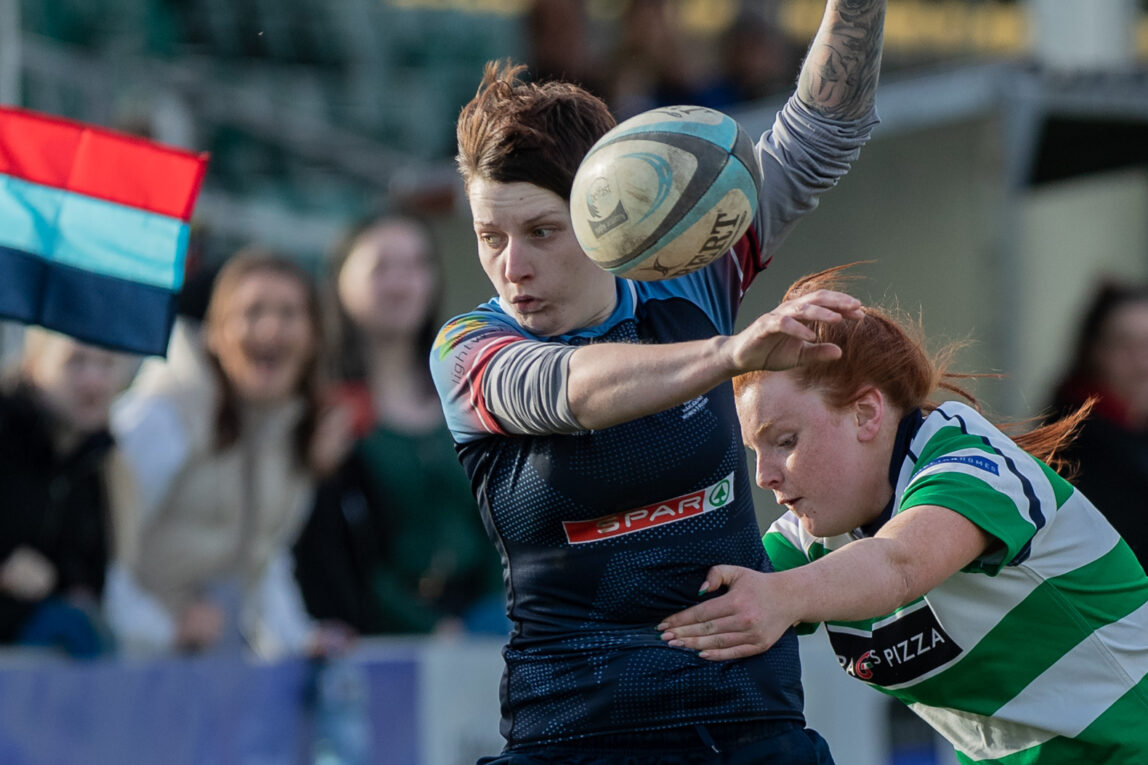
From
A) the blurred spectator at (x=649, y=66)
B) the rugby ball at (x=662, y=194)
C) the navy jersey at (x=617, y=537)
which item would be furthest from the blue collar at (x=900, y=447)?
the blurred spectator at (x=649, y=66)

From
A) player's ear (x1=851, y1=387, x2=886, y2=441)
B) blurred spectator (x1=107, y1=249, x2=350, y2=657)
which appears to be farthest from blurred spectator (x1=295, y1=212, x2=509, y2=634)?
player's ear (x1=851, y1=387, x2=886, y2=441)

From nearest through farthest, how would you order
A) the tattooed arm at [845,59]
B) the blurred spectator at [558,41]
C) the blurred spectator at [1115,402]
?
the tattooed arm at [845,59]
the blurred spectator at [1115,402]
the blurred spectator at [558,41]

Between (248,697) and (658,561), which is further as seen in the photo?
(248,697)

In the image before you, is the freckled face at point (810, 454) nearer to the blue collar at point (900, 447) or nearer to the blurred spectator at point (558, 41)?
the blue collar at point (900, 447)

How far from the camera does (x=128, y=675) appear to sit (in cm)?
613

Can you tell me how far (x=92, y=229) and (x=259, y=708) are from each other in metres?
2.52

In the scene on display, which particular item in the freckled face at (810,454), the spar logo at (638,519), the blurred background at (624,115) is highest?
the blurred background at (624,115)

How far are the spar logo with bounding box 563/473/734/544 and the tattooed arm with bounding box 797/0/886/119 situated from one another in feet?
3.19

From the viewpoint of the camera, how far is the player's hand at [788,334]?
8.50 ft

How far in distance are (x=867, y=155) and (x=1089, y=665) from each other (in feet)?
18.9

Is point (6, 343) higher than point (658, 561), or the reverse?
point (6, 343)

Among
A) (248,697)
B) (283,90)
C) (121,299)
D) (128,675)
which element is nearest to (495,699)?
(248,697)

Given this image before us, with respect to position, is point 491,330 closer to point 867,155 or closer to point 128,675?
point 128,675

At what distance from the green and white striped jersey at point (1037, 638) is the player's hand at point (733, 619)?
22.0 inches
